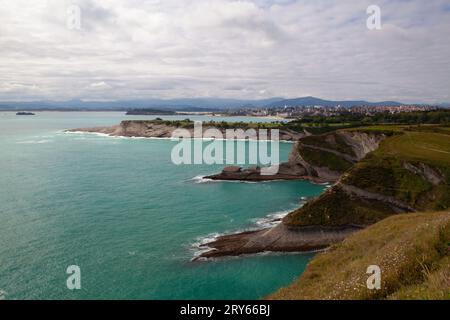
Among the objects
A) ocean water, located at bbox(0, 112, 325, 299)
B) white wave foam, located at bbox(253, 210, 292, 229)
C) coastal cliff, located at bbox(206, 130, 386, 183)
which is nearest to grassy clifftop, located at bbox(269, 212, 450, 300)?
ocean water, located at bbox(0, 112, 325, 299)

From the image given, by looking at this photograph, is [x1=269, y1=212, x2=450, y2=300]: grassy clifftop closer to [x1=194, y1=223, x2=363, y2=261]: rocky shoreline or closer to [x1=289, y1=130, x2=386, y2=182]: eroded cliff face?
[x1=194, y1=223, x2=363, y2=261]: rocky shoreline

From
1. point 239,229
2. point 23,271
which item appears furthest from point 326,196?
point 23,271

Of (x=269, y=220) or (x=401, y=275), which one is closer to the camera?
(x=401, y=275)

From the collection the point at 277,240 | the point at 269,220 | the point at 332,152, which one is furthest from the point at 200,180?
the point at 277,240

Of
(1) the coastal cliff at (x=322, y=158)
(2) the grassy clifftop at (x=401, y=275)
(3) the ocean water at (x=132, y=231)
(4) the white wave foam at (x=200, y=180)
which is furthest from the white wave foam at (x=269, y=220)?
(1) the coastal cliff at (x=322, y=158)

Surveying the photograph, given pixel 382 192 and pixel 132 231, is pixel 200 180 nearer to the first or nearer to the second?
pixel 132 231

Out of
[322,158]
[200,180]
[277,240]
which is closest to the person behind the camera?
[277,240]
